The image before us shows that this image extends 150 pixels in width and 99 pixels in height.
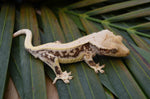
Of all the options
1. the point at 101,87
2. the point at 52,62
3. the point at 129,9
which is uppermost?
the point at 129,9

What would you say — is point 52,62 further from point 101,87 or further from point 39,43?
point 101,87

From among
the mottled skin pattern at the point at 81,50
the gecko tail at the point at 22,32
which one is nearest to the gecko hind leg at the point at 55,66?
the mottled skin pattern at the point at 81,50

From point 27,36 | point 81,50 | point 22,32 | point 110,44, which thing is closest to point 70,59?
point 81,50

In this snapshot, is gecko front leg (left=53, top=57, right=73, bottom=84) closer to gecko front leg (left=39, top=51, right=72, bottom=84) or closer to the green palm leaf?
gecko front leg (left=39, top=51, right=72, bottom=84)

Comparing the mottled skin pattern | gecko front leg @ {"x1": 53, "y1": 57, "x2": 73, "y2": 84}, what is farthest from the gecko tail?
gecko front leg @ {"x1": 53, "y1": 57, "x2": 73, "y2": 84}

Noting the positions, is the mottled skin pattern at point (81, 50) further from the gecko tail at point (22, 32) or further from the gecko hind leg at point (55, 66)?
the gecko tail at point (22, 32)

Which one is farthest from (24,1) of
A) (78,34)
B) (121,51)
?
(121,51)

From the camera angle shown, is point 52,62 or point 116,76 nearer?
point 116,76
